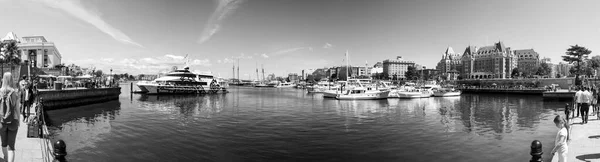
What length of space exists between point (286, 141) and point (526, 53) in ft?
728

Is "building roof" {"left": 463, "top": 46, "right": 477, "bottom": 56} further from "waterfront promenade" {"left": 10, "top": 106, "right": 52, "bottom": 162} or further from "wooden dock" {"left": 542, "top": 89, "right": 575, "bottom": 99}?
"waterfront promenade" {"left": 10, "top": 106, "right": 52, "bottom": 162}

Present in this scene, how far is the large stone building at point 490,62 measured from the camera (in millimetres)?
171125

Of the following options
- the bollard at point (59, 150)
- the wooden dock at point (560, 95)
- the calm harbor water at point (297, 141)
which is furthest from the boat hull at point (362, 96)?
the bollard at point (59, 150)

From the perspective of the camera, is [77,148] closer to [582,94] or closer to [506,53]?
[582,94]

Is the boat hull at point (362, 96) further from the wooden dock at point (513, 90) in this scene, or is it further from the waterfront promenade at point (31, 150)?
the wooden dock at point (513, 90)

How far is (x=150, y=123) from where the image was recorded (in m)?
24.2

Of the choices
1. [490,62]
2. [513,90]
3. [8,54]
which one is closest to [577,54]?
[513,90]

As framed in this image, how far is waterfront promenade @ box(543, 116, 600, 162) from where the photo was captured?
30.8 feet

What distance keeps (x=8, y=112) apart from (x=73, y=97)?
130 ft

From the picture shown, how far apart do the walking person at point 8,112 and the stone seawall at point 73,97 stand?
100 ft

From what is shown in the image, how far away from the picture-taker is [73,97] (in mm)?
38062

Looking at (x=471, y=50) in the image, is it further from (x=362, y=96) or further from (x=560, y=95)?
(x=362, y=96)

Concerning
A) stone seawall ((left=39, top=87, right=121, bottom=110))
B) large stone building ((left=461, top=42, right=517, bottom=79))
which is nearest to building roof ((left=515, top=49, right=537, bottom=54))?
large stone building ((left=461, top=42, right=517, bottom=79))

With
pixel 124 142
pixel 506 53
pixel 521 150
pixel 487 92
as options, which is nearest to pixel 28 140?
pixel 124 142
